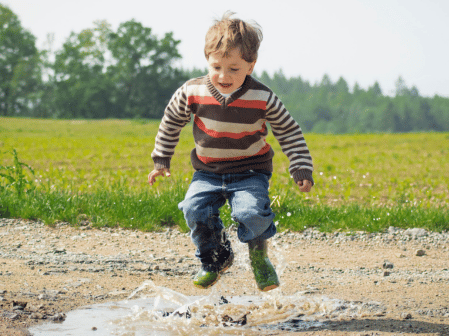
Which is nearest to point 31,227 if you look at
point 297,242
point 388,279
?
point 297,242

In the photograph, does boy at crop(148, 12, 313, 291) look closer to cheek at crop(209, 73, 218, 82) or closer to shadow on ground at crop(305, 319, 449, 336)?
cheek at crop(209, 73, 218, 82)

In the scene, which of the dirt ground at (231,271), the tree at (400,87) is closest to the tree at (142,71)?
the dirt ground at (231,271)

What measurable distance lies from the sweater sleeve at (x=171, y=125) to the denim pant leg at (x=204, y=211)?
29 centimetres

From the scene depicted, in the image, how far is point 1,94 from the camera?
180 ft

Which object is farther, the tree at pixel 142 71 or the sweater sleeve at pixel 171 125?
the tree at pixel 142 71

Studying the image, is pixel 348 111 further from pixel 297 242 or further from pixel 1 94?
pixel 297 242

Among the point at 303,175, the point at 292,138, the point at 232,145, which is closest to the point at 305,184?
the point at 303,175

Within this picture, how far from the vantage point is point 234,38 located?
10.1ft

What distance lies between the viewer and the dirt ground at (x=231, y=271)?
3266mm

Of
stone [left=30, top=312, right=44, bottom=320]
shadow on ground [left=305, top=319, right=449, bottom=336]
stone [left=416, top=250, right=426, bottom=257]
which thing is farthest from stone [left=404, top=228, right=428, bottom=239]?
stone [left=30, top=312, right=44, bottom=320]

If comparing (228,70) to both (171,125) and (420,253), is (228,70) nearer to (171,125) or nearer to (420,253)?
(171,125)

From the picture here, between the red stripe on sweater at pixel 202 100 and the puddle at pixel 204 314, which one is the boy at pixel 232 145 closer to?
the red stripe on sweater at pixel 202 100

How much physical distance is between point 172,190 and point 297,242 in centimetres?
179

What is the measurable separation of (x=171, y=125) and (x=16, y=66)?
187 feet
